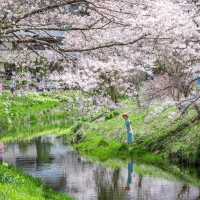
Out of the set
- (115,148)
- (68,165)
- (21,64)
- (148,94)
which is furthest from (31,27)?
(115,148)

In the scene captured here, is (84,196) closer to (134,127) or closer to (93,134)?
(134,127)

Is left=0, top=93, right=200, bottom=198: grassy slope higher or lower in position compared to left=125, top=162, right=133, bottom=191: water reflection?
higher

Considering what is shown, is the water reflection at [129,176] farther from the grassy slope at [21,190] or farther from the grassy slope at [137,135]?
the grassy slope at [21,190]

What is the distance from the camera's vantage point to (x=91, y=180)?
82.3 ft

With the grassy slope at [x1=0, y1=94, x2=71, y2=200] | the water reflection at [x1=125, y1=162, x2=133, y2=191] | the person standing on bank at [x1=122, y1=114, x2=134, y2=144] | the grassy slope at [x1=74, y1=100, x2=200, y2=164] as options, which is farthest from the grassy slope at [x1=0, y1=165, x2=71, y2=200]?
the person standing on bank at [x1=122, y1=114, x2=134, y2=144]

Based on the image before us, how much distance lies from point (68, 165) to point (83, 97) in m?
13.2

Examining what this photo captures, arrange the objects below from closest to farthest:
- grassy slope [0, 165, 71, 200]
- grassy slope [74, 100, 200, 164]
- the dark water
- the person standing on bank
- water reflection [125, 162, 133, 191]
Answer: grassy slope [0, 165, 71, 200]
the dark water
water reflection [125, 162, 133, 191]
grassy slope [74, 100, 200, 164]
the person standing on bank

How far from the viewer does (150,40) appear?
15422mm

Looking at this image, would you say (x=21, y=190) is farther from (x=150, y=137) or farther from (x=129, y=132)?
(x=150, y=137)

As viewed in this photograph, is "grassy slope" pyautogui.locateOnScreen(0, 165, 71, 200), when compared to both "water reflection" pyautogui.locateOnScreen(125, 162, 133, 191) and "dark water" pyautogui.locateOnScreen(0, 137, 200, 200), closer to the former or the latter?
"dark water" pyautogui.locateOnScreen(0, 137, 200, 200)

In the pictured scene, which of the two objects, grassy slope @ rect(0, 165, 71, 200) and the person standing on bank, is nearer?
grassy slope @ rect(0, 165, 71, 200)

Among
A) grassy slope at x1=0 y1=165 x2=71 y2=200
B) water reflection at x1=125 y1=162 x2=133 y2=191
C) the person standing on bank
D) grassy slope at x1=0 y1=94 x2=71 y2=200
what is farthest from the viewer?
the person standing on bank

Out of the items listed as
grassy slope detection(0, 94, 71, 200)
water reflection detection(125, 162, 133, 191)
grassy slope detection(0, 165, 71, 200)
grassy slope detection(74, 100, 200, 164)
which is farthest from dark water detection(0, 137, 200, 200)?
grassy slope detection(0, 165, 71, 200)

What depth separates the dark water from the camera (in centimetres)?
2102
